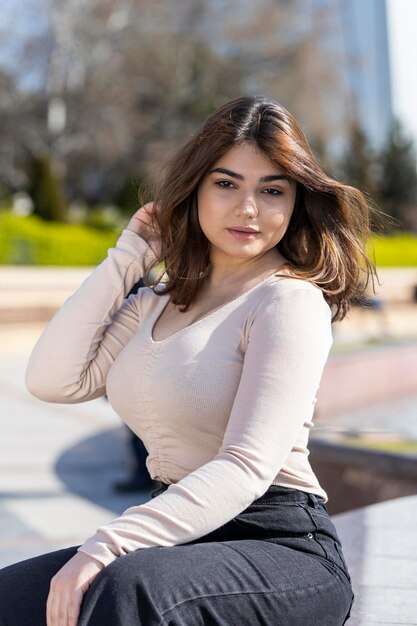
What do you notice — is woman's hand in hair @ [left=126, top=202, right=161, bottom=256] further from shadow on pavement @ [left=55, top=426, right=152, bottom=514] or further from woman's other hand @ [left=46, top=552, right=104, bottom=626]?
shadow on pavement @ [left=55, top=426, right=152, bottom=514]

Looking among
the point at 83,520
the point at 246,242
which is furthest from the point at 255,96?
the point at 83,520

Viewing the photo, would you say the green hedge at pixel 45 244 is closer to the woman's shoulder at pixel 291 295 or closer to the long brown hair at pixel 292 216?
the long brown hair at pixel 292 216

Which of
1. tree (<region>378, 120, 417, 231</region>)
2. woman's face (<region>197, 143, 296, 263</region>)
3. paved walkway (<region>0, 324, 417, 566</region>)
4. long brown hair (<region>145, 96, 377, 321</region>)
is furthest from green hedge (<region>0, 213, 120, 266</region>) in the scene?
tree (<region>378, 120, 417, 231</region>)

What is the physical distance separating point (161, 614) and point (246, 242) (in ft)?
2.77

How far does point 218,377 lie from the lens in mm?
1883

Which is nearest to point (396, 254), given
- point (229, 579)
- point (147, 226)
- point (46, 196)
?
point (46, 196)

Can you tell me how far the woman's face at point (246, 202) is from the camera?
2045 millimetres

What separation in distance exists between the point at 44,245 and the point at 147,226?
52.5ft

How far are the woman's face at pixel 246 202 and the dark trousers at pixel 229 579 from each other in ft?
1.82

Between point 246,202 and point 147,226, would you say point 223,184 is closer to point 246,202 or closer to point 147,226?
point 246,202

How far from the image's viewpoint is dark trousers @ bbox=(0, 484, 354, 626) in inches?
62.6

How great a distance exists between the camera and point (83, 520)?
15.5ft

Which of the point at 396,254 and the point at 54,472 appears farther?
the point at 396,254

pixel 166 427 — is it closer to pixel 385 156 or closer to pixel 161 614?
pixel 161 614
